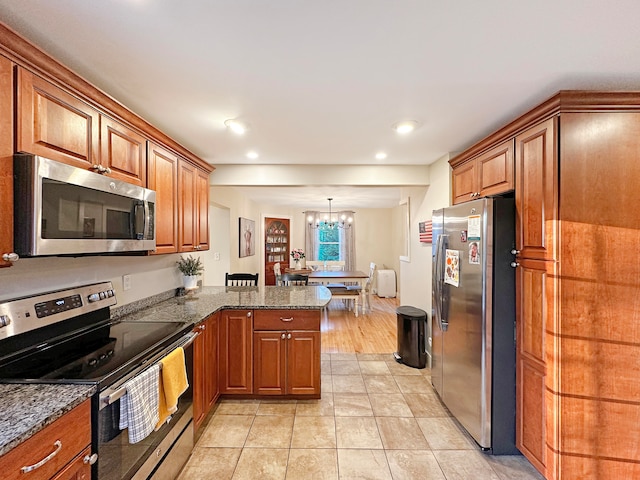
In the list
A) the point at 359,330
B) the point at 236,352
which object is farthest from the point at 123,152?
the point at 359,330

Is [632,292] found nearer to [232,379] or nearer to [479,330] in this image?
[479,330]

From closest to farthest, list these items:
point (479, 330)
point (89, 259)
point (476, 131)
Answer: point (89, 259) < point (479, 330) < point (476, 131)

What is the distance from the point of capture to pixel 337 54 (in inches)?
57.4

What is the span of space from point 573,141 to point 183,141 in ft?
9.67

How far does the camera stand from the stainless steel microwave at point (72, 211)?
47.5 inches

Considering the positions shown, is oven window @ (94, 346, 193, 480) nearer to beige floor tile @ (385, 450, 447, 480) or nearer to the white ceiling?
beige floor tile @ (385, 450, 447, 480)

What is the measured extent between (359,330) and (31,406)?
166 inches

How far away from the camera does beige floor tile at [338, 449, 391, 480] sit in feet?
6.06

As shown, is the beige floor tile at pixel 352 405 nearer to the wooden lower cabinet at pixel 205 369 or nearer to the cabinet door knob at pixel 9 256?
the wooden lower cabinet at pixel 205 369

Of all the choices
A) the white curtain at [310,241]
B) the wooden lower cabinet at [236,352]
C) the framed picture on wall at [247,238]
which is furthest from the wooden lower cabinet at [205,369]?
the white curtain at [310,241]

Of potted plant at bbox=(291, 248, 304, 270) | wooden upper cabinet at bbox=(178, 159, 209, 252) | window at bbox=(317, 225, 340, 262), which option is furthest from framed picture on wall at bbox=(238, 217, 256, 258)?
wooden upper cabinet at bbox=(178, 159, 209, 252)

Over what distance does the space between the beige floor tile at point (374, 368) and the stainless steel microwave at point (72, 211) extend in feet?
8.46

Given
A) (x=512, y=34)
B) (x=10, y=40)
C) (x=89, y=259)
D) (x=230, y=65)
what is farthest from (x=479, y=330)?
(x=10, y=40)

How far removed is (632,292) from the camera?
164 cm
